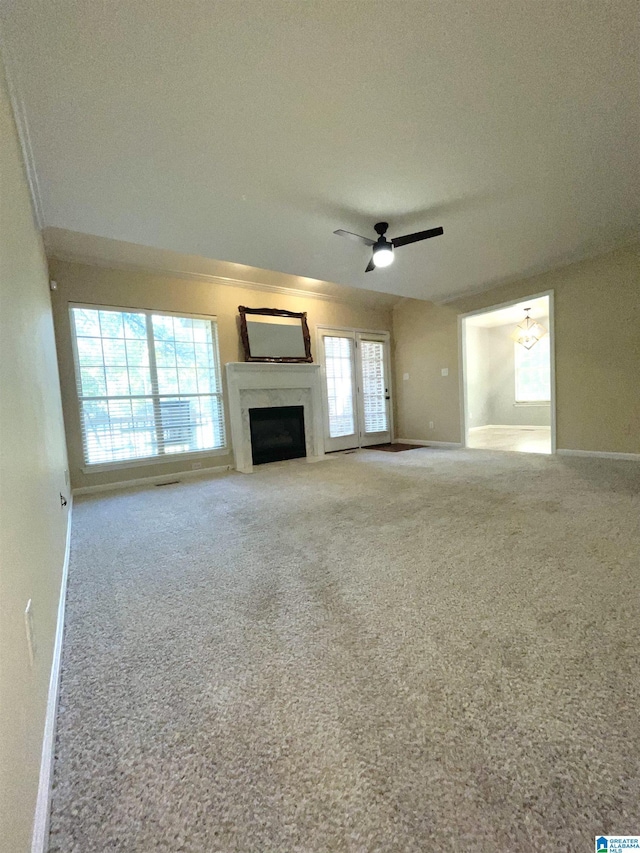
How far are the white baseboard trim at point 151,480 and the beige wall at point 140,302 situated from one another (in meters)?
0.05

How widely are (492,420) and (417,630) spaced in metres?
8.67

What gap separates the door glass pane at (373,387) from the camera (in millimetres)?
6652

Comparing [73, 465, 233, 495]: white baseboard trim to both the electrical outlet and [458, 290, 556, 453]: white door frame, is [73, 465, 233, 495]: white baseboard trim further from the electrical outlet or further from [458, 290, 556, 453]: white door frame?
[458, 290, 556, 453]: white door frame

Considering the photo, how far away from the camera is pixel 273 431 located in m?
5.48

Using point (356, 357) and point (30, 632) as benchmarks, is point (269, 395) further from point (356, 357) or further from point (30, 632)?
point (30, 632)

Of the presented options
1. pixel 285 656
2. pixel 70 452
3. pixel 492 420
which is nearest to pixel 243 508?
pixel 285 656

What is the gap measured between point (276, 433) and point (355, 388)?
188 centimetres

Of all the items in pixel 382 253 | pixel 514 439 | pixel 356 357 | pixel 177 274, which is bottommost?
pixel 514 439

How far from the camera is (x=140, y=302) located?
14.2ft

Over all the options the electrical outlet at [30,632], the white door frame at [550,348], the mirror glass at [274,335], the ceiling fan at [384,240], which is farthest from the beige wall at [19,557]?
the white door frame at [550,348]

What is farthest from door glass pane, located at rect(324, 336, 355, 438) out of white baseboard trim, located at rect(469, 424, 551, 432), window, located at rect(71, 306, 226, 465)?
white baseboard trim, located at rect(469, 424, 551, 432)

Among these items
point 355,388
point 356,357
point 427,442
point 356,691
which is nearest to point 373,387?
point 355,388

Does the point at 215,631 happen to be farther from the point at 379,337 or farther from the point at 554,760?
the point at 379,337

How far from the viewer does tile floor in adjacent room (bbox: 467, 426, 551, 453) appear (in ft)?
18.2
